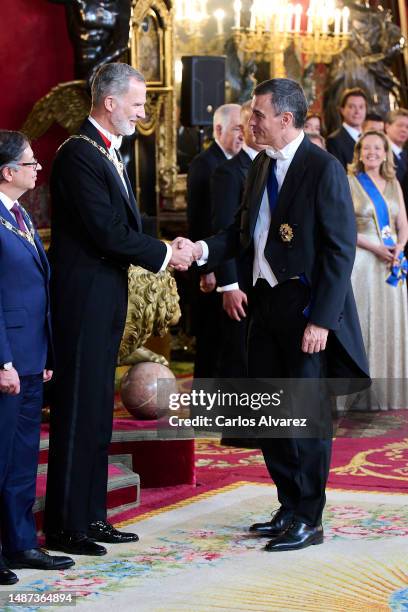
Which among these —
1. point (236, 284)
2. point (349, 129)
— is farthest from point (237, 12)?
point (236, 284)

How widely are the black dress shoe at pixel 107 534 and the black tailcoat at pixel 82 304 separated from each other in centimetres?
10

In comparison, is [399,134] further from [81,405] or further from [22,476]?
[22,476]

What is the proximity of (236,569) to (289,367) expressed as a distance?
765 millimetres

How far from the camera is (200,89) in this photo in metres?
9.34

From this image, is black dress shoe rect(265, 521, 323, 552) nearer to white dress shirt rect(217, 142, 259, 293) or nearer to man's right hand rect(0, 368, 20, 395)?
man's right hand rect(0, 368, 20, 395)

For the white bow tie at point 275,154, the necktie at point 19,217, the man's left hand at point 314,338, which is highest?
the white bow tie at point 275,154

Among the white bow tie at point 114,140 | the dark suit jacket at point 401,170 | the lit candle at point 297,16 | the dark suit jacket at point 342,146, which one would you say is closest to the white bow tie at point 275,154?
the white bow tie at point 114,140

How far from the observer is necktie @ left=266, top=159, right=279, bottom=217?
449 centimetres

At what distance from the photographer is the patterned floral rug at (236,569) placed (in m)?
3.81

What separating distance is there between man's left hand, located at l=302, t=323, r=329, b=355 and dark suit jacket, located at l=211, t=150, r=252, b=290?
6.29ft

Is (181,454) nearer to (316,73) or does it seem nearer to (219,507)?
(219,507)

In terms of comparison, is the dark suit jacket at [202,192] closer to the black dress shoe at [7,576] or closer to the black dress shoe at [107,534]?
the black dress shoe at [107,534]

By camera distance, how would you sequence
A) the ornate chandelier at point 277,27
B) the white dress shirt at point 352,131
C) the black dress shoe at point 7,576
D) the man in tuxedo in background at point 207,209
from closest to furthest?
1. the black dress shoe at point 7,576
2. the man in tuxedo in background at point 207,209
3. the white dress shirt at point 352,131
4. the ornate chandelier at point 277,27

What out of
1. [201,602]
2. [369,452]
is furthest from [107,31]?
[201,602]
